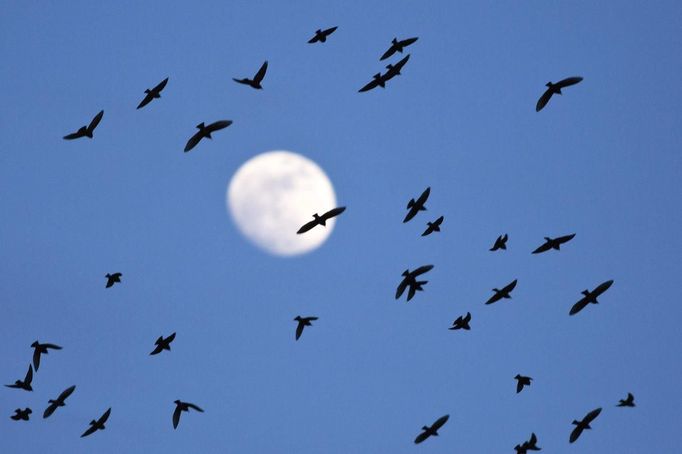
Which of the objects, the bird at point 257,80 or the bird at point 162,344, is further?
the bird at point 162,344

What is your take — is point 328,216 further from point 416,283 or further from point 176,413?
point 176,413

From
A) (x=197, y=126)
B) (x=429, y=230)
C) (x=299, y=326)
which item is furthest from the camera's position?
(x=299, y=326)

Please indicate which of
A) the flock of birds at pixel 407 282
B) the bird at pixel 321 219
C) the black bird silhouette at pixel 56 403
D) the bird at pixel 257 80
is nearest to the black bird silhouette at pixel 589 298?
the flock of birds at pixel 407 282

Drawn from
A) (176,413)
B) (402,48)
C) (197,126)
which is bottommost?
(176,413)

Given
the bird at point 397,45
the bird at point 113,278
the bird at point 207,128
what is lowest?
the bird at point 113,278

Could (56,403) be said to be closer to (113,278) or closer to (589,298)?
(113,278)

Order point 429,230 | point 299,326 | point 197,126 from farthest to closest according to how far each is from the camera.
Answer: point 299,326 < point 429,230 < point 197,126

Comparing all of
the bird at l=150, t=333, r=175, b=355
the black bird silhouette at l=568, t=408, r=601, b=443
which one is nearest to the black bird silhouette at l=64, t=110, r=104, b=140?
the bird at l=150, t=333, r=175, b=355

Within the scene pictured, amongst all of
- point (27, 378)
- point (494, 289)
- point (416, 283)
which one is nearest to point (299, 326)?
point (416, 283)

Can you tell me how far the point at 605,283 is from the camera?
4616 centimetres

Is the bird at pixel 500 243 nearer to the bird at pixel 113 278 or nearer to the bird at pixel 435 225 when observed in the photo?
the bird at pixel 435 225

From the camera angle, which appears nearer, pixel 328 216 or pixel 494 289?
pixel 328 216

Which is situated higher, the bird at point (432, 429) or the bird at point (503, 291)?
the bird at point (503, 291)

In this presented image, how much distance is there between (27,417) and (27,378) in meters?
Result: 2.00
